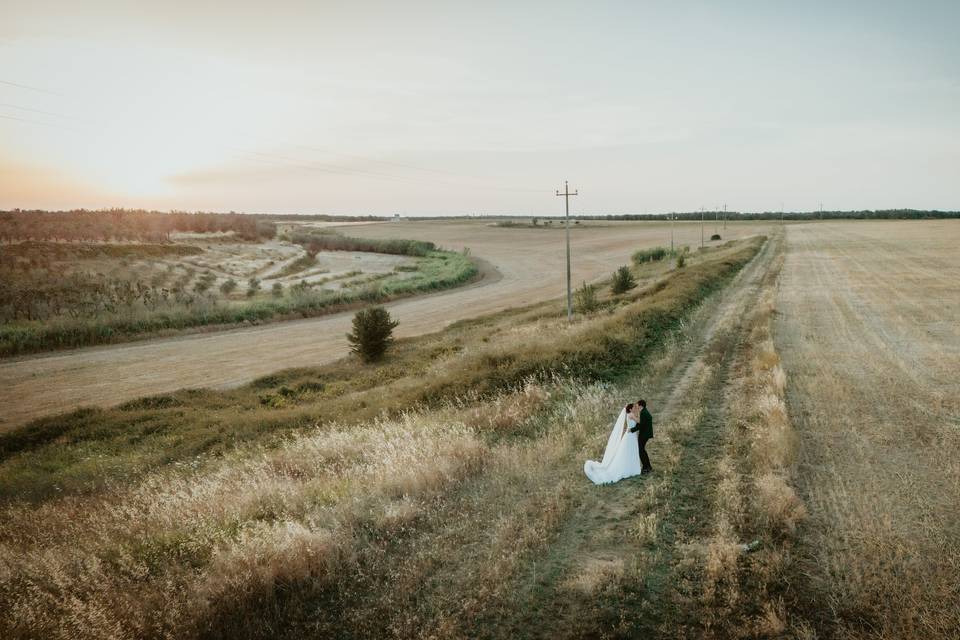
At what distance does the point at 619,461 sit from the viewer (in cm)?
872

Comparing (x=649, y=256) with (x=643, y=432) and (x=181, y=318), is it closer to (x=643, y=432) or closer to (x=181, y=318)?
(x=181, y=318)

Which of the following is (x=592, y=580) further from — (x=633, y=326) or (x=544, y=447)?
(x=633, y=326)

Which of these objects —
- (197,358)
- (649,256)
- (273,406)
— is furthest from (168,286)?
(649,256)

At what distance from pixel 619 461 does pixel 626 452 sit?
0.20 metres

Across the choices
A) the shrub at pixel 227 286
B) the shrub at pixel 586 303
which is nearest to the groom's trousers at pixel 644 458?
the shrub at pixel 586 303

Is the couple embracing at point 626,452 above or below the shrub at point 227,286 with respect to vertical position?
below

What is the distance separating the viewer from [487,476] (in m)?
9.10

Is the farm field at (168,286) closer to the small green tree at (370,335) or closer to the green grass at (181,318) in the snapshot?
the green grass at (181,318)

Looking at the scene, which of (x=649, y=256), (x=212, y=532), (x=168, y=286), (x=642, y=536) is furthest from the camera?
(x=649, y=256)

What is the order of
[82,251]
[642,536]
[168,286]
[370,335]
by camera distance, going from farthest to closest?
[82,251] < [168,286] < [370,335] < [642,536]

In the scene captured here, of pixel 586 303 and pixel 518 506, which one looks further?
pixel 586 303

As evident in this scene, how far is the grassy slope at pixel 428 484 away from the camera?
591cm

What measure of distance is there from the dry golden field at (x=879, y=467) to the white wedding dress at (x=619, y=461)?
260 cm

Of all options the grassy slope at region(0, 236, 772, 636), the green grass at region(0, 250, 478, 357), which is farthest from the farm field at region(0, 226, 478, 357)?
the grassy slope at region(0, 236, 772, 636)
